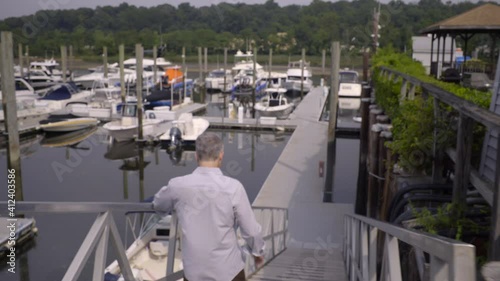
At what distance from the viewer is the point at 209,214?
3.01 metres

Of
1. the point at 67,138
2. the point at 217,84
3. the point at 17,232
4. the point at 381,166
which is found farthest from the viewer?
the point at 217,84

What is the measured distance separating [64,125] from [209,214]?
26.4 metres

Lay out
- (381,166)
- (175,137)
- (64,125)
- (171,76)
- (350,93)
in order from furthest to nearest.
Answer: (171,76) < (350,93) < (64,125) < (175,137) < (381,166)

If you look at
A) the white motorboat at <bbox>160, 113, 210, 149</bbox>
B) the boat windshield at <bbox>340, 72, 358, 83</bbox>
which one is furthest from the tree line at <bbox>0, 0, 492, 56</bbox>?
the white motorboat at <bbox>160, 113, 210, 149</bbox>

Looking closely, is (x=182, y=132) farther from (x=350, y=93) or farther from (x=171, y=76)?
(x=171, y=76)

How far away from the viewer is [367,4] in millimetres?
61438

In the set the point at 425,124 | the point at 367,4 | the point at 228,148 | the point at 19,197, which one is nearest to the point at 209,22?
the point at 367,4

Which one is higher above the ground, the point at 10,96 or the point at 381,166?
the point at 10,96

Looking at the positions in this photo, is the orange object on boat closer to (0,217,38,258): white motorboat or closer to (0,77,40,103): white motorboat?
(0,77,40,103): white motorboat

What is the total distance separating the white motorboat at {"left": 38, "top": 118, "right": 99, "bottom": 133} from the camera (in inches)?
1079

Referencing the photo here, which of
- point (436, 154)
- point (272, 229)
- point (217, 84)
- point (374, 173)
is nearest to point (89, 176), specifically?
point (272, 229)

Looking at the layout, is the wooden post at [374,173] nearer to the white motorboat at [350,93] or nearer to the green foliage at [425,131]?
the green foliage at [425,131]

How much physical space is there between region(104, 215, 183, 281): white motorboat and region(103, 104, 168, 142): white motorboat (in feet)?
48.9

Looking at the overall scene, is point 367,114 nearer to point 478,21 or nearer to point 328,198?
point 328,198
